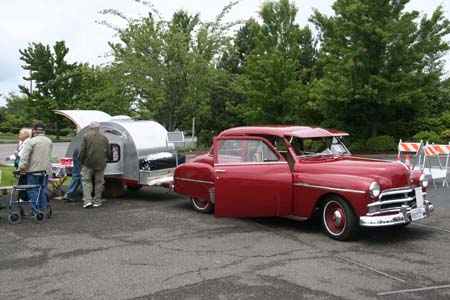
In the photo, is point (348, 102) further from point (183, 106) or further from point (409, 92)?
point (183, 106)

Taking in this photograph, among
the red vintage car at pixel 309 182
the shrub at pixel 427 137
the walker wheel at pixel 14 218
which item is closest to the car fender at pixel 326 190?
the red vintage car at pixel 309 182

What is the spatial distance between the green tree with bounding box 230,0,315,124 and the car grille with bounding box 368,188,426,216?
17672 mm

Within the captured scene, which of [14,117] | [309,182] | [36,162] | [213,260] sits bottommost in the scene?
[213,260]

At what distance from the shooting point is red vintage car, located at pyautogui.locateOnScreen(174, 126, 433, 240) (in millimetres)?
6812

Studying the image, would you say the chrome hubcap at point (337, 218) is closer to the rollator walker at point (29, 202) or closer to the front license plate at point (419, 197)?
the front license plate at point (419, 197)

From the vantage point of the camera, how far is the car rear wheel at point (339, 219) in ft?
22.4

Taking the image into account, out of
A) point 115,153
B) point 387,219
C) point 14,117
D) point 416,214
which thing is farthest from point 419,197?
point 14,117

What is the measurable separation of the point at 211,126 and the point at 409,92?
1493 centimetres

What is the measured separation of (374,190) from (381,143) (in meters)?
18.1

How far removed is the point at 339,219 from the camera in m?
7.03

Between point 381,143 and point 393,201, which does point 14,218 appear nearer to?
point 393,201

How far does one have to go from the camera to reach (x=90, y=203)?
32.9 feet

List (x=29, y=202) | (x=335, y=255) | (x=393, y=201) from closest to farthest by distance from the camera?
(x=335, y=255) < (x=393, y=201) < (x=29, y=202)

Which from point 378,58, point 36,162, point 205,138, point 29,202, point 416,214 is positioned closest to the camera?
point 416,214
